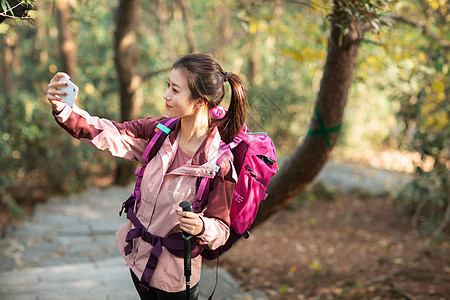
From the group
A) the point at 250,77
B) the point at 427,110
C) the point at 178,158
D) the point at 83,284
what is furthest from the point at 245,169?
the point at 250,77

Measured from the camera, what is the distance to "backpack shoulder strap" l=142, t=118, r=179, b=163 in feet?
6.43

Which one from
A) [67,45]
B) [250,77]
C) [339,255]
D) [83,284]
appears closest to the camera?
[83,284]

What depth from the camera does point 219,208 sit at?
5.91 feet

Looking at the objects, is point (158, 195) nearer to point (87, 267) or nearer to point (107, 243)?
point (87, 267)

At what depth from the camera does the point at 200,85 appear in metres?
1.84

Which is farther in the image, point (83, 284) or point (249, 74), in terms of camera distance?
point (249, 74)

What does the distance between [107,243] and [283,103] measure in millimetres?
5250

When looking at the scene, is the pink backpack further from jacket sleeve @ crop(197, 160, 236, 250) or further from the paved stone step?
the paved stone step

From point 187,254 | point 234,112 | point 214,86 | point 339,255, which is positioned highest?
point 214,86

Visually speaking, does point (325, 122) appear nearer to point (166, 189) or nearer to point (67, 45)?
point (166, 189)

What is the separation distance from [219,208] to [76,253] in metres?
3.36

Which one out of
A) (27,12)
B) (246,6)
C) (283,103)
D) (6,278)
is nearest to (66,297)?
(6,278)

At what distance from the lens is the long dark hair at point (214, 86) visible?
1.83 m

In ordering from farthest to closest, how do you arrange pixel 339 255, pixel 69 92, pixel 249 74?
pixel 249 74, pixel 339 255, pixel 69 92
